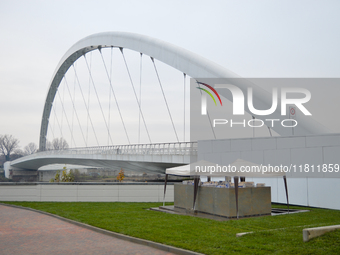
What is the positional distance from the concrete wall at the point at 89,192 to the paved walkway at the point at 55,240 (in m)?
6.51

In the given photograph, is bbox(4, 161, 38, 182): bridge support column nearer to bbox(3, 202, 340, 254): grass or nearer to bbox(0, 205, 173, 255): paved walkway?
bbox(3, 202, 340, 254): grass

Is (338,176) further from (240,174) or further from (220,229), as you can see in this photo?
(220,229)

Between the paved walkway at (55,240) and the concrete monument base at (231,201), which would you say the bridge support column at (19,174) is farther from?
the concrete monument base at (231,201)

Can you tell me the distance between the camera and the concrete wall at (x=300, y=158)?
15078 mm

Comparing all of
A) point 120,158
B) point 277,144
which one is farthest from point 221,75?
point 120,158

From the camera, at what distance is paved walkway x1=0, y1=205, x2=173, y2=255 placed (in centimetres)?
778

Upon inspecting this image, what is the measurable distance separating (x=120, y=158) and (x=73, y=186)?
16.9 meters

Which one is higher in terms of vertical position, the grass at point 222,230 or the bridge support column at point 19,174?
the grass at point 222,230

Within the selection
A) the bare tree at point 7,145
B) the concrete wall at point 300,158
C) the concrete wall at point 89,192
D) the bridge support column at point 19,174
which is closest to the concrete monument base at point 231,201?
the concrete wall at point 300,158

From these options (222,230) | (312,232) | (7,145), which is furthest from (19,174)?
(312,232)

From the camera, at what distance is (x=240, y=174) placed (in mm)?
12195

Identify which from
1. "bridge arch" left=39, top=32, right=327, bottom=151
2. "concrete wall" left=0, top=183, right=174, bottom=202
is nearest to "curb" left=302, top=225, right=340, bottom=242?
"bridge arch" left=39, top=32, right=327, bottom=151

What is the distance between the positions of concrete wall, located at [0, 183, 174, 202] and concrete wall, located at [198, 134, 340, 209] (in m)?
4.61

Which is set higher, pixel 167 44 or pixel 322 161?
pixel 167 44
